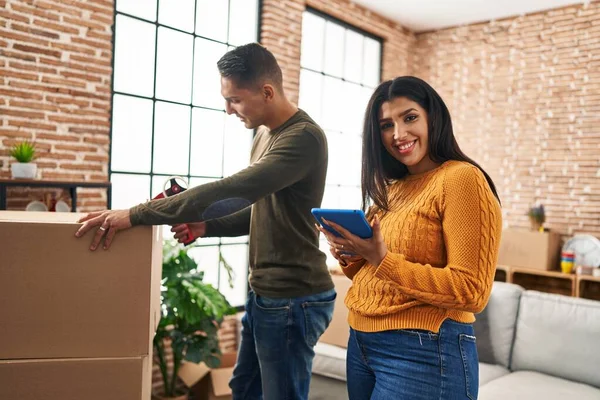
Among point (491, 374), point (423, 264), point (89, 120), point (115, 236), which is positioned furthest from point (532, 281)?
point (115, 236)

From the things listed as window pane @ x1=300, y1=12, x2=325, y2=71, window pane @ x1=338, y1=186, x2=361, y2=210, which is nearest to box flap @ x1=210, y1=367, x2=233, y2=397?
window pane @ x1=338, y1=186, x2=361, y2=210

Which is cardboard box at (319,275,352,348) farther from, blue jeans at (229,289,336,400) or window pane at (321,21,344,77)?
window pane at (321,21,344,77)

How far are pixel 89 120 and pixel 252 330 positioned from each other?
83.5 inches

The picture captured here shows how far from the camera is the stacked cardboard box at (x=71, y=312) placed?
1204 millimetres

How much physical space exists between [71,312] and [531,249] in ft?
15.7

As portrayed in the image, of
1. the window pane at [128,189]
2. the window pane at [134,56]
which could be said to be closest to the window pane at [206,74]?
the window pane at [134,56]

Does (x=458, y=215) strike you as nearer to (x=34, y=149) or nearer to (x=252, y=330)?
(x=252, y=330)

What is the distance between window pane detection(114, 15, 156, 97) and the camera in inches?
144

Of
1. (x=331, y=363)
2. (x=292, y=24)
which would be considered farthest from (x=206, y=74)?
(x=331, y=363)

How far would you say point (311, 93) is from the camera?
17.4 feet

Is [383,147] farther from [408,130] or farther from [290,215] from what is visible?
[290,215]

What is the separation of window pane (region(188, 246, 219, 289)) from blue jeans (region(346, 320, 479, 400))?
307 cm

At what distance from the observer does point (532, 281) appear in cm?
554

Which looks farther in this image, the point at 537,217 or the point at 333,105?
the point at 333,105
